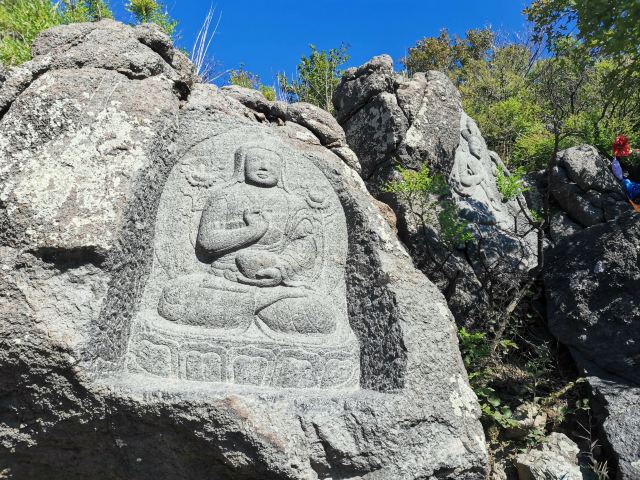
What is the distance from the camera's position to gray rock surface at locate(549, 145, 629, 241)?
5.44 metres

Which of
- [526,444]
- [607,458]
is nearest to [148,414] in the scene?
[526,444]

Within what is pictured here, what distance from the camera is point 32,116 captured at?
8.63 feet

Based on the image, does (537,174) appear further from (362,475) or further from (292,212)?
(362,475)

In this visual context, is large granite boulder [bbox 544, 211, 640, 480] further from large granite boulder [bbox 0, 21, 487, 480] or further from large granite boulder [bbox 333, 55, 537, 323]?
large granite boulder [bbox 0, 21, 487, 480]

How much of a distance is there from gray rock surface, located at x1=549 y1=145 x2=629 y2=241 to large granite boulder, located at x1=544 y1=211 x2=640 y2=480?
1.50m

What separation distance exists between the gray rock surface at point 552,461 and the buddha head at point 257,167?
232 cm

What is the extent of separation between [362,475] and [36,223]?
1.89 meters

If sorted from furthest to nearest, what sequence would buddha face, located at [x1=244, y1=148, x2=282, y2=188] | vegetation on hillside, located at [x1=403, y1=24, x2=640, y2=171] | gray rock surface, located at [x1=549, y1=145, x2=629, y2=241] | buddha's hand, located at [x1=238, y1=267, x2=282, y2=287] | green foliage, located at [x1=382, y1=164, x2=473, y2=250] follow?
1. vegetation on hillside, located at [x1=403, y1=24, x2=640, y2=171]
2. gray rock surface, located at [x1=549, y1=145, x2=629, y2=241]
3. green foliage, located at [x1=382, y1=164, x2=473, y2=250]
4. buddha face, located at [x1=244, y1=148, x2=282, y2=188]
5. buddha's hand, located at [x1=238, y1=267, x2=282, y2=287]

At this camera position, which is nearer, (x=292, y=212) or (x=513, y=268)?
(x=292, y=212)

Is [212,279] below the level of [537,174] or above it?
below

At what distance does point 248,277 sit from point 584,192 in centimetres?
438

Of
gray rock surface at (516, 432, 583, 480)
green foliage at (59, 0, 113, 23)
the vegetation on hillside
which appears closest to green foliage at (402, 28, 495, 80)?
the vegetation on hillside

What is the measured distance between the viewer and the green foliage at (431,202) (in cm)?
385

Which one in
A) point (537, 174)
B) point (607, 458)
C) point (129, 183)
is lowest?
point (607, 458)
